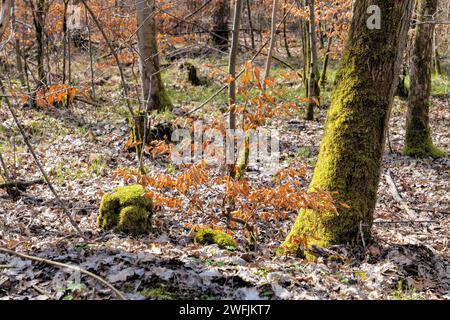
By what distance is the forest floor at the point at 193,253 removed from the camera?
3.34 meters

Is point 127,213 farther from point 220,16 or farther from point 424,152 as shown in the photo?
point 220,16

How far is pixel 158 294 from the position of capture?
3.18 metres

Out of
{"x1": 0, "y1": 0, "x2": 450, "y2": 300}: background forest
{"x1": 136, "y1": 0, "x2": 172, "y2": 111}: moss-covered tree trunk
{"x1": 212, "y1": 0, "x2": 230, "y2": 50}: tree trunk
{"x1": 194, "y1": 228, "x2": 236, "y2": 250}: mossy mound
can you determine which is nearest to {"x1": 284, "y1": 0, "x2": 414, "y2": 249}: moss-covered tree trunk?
{"x1": 0, "y1": 0, "x2": 450, "y2": 300}: background forest

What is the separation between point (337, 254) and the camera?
163 inches

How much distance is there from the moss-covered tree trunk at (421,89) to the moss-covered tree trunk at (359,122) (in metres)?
5.46

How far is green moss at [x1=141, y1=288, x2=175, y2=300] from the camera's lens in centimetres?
315

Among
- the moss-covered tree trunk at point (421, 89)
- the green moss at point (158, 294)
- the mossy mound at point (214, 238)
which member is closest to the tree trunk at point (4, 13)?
the green moss at point (158, 294)

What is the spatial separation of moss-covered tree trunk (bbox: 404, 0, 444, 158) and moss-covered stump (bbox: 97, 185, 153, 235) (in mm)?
6438

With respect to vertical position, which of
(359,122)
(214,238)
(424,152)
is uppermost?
(359,122)

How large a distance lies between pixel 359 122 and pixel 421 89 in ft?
18.9

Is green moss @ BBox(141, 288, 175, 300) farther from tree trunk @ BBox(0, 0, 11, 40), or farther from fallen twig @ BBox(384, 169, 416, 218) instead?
fallen twig @ BBox(384, 169, 416, 218)

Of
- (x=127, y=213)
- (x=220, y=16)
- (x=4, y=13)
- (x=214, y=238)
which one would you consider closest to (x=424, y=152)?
(x=214, y=238)

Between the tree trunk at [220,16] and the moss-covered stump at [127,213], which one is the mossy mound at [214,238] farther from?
the tree trunk at [220,16]
